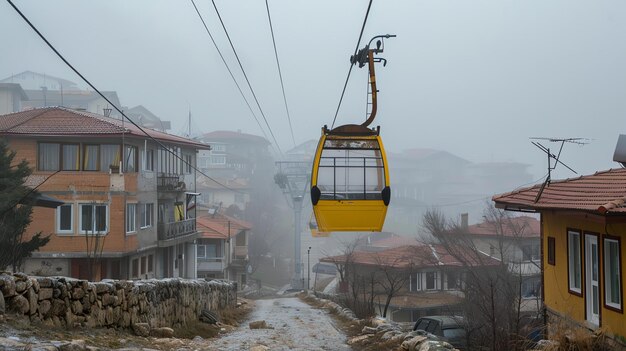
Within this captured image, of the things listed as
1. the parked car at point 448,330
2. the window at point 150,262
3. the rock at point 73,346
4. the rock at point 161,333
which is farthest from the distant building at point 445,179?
the rock at point 73,346

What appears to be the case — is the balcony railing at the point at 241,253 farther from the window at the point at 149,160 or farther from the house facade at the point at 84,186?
the house facade at the point at 84,186

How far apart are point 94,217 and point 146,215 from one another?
426 cm

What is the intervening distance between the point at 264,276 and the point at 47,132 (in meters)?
43.6

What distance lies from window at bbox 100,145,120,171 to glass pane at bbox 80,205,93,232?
182 centimetres

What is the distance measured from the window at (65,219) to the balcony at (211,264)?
77.0 feet

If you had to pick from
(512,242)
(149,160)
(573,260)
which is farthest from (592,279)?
(512,242)

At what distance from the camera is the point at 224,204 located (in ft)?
293

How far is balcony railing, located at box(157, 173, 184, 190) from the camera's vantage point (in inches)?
1431

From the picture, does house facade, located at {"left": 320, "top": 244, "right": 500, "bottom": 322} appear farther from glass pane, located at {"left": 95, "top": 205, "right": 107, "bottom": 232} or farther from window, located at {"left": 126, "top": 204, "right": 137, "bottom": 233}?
glass pane, located at {"left": 95, "top": 205, "right": 107, "bottom": 232}

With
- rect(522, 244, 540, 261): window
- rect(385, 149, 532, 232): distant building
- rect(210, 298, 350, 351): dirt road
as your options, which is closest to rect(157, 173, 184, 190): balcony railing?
rect(210, 298, 350, 351): dirt road

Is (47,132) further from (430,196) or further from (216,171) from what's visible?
(430,196)

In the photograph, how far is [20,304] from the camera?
29.7 ft

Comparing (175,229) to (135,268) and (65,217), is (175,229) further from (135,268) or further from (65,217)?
(65,217)

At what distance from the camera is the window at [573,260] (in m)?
14.2
